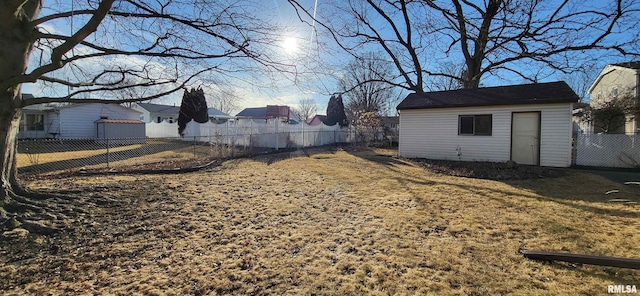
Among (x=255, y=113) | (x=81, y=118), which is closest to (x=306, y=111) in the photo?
(x=255, y=113)

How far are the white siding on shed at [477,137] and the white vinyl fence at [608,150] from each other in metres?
1.20

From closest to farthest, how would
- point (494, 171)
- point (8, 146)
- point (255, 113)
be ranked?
point (8, 146) < point (494, 171) < point (255, 113)

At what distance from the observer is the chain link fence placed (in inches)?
367

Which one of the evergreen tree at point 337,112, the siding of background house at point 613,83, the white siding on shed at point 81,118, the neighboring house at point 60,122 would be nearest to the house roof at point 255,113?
the evergreen tree at point 337,112

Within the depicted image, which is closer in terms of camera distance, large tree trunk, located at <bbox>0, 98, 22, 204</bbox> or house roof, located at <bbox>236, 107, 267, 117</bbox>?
large tree trunk, located at <bbox>0, 98, 22, 204</bbox>

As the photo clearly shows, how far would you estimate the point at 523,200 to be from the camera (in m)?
5.43

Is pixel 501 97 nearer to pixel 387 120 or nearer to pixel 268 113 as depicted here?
pixel 387 120

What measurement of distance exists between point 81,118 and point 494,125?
26151 millimetres

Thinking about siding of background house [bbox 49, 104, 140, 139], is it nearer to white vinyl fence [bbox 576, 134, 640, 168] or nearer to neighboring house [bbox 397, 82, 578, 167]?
neighboring house [bbox 397, 82, 578, 167]

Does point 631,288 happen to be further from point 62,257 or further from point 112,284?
point 62,257

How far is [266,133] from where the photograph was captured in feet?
51.8

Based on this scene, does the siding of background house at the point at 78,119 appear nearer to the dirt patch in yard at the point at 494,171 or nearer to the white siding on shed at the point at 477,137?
the white siding on shed at the point at 477,137

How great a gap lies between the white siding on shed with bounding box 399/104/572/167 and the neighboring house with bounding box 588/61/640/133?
15.3 feet

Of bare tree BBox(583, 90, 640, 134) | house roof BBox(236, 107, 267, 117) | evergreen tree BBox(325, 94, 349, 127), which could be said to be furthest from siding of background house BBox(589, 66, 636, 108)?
house roof BBox(236, 107, 267, 117)
